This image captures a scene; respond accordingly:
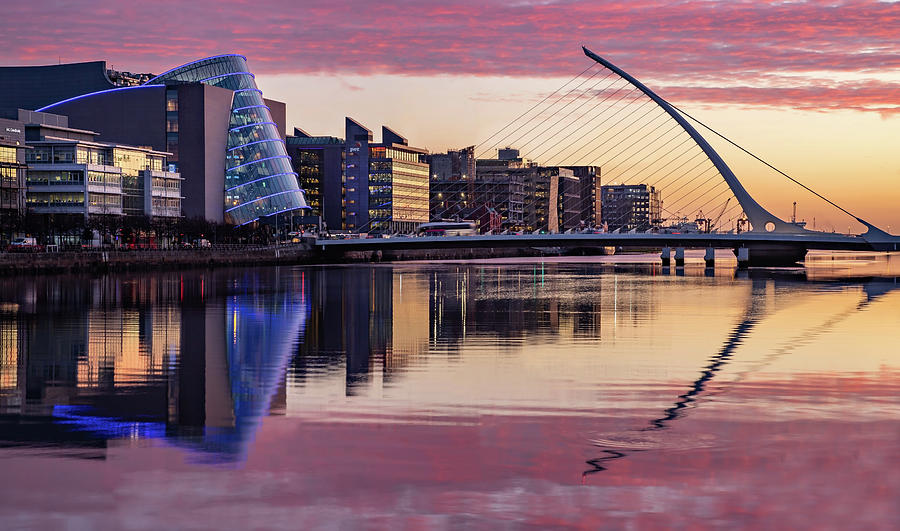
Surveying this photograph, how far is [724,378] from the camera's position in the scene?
19.8 meters

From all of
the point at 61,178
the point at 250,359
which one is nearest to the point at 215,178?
the point at 61,178

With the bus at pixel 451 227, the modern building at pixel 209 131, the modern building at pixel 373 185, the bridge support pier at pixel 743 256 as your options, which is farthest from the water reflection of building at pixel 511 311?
the modern building at pixel 373 185

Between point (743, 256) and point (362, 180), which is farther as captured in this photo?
point (362, 180)

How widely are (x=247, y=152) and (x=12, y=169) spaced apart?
4049 centimetres

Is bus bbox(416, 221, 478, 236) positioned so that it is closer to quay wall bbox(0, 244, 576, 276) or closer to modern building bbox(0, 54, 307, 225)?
quay wall bbox(0, 244, 576, 276)

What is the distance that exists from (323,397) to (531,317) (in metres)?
19.4

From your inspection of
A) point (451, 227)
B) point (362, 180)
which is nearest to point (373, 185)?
point (362, 180)

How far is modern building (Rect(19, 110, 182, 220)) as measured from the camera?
105 meters

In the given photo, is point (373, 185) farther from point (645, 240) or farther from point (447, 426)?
point (447, 426)

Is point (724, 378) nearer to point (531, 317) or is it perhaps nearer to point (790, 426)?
point (790, 426)

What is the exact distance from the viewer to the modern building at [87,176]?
105 m

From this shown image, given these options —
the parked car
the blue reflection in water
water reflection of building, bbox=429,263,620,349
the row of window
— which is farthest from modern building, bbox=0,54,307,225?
the blue reflection in water

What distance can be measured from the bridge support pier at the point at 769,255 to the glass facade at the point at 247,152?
52.9m

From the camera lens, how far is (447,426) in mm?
14453
